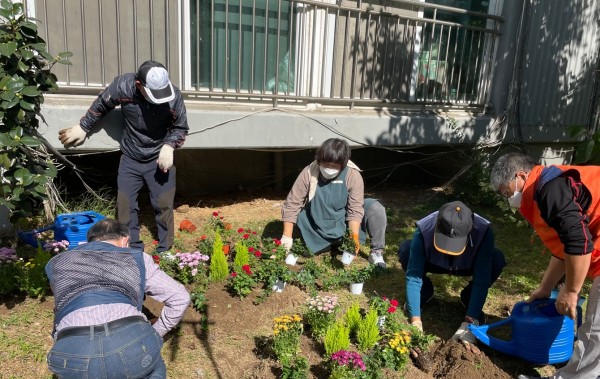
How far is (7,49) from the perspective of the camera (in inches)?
122

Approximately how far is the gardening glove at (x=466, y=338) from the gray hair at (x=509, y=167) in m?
1.18

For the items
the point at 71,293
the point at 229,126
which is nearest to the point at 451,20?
the point at 229,126

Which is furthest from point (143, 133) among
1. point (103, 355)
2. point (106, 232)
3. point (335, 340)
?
point (103, 355)

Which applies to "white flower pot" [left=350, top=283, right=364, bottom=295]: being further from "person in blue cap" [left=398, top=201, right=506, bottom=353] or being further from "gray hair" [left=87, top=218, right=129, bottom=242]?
"gray hair" [left=87, top=218, right=129, bottom=242]

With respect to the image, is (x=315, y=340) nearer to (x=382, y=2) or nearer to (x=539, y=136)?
(x=382, y=2)

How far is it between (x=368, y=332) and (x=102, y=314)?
179 cm

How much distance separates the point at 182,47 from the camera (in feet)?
17.8

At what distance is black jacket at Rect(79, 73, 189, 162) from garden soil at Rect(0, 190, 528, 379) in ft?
4.50

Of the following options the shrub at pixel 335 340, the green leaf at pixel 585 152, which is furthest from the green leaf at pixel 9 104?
the green leaf at pixel 585 152

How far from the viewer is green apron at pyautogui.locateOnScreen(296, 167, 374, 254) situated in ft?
16.2

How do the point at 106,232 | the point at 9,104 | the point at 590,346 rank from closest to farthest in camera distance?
the point at 106,232, the point at 590,346, the point at 9,104

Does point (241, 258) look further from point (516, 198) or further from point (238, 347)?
point (516, 198)

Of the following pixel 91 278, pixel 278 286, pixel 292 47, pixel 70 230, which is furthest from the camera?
pixel 292 47

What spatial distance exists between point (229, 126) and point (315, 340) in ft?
8.57
